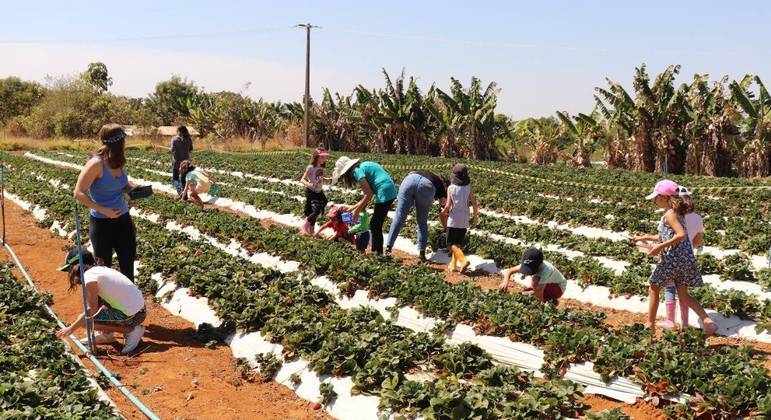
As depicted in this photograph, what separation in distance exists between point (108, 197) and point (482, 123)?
27.5 metres

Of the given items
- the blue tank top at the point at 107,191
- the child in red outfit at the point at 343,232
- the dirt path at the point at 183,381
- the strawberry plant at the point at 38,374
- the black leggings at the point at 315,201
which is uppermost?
the blue tank top at the point at 107,191

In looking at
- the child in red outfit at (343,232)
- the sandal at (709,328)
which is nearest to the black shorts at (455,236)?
the child in red outfit at (343,232)

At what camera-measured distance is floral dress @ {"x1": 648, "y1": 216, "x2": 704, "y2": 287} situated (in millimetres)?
6527

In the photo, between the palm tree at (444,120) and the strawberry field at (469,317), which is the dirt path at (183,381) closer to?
the strawberry field at (469,317)

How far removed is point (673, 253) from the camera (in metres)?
6.55

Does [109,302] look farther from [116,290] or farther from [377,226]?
[377,226]

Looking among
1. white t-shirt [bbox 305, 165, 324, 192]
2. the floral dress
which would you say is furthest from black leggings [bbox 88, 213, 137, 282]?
the floral dress

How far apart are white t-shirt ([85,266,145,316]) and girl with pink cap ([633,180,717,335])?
16.4ft

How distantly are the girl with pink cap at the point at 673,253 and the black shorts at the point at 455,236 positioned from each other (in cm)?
353

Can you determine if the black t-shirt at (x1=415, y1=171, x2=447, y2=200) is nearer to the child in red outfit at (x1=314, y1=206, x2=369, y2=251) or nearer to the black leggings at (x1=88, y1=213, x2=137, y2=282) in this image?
the child in red outfit at (x1=314, y1=206, x2=369, y2=251)

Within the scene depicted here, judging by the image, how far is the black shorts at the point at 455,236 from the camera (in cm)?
993

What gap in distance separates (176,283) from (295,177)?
42.6 feet

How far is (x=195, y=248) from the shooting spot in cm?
990

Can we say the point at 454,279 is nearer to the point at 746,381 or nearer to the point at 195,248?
the point at 195,248
